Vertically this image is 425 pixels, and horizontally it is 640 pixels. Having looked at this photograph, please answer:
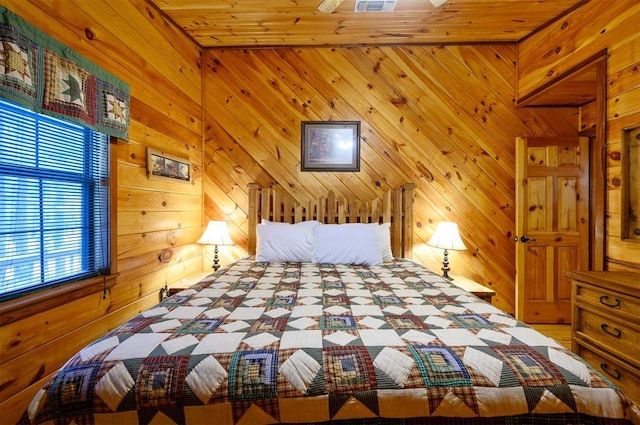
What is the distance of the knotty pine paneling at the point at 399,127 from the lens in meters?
3.03

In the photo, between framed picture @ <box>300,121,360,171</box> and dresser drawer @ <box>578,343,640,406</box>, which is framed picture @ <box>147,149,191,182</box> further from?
dresser drawer @ <box>578,343,640,406</box>

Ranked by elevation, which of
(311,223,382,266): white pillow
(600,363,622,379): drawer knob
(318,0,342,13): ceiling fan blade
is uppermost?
(318,0,342,13): ceiling fan blade

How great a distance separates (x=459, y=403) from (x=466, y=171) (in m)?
2.61

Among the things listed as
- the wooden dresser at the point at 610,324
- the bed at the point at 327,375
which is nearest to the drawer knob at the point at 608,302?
the wooden dresser at the point at 610,324

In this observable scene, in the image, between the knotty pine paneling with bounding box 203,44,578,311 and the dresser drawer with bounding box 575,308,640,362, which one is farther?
the knotty pine paneling with bounding box 203,44,578,311

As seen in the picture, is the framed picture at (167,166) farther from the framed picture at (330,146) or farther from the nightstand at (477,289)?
the nightstand at (477,289)

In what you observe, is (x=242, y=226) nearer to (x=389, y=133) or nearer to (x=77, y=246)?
(x=77, y=246)

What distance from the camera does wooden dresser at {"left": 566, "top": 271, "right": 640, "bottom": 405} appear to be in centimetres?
154

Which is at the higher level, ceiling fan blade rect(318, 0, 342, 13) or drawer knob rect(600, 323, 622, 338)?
ceiling fan blade rect(318, 0, 342, 13)

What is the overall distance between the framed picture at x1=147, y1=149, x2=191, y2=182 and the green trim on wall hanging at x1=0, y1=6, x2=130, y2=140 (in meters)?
0.35

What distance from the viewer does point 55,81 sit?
149 centimetres

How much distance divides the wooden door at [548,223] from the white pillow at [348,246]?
5.10 ft

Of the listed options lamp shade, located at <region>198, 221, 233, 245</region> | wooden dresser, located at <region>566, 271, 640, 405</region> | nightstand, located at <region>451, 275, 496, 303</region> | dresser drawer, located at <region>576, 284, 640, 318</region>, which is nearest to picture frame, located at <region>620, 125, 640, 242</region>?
wooden dresser, located at <region>566, 271, 640, 405</region>

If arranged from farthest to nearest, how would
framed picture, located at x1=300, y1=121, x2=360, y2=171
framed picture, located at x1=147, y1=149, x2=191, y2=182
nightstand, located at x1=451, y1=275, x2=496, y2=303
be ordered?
framed picture, located at x1=300, y1=121, x2=360, y2=171 → nightstand, located at x1=451, y1=275, x2=496, y2=303 → framed picture, located at x1=147, y1=149, x2=191, y2=182
